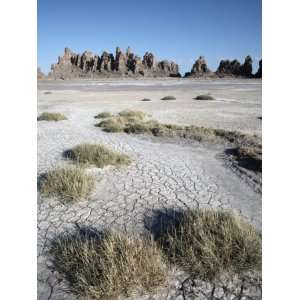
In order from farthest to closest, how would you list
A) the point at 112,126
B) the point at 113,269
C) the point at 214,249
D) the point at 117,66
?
the point at 117,66 → the point at 112,126 → the point at 214,249 → the point at 113,269

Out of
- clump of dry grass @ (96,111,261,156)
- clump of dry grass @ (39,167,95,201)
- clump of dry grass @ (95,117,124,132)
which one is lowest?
clump of dry grass @ (39,167,95,201)

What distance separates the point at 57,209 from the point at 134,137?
4778mm

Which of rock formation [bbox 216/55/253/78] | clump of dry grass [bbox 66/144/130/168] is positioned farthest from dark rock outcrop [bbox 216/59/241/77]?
clump of dry grass [bbox 66/144/130/168]

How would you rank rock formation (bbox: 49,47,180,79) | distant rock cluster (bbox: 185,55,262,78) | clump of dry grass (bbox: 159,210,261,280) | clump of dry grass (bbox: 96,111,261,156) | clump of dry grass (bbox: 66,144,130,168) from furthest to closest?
rock formation (bbox: 49,47,180,79)
distant rock cluster (bbox: 185,55,262,78)
clump of dry grass (bbox: 96,111,261,156)
clump of dry grass (bbox: 66,144,130,168)
clump of dry grass (bbox: 159,210,261,280)

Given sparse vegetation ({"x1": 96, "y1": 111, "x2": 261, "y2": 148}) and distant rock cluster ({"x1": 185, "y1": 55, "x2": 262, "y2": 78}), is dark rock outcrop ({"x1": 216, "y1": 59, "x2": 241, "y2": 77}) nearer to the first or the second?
distant rock cluster ({"x1": 185, "y1": 55, "x2": 262, "y2": 78})

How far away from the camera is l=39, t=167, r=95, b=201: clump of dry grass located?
3920 mm

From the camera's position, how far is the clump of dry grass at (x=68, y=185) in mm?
3920

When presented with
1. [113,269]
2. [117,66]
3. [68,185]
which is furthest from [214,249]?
[117,66]

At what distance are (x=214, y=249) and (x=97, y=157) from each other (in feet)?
11.6

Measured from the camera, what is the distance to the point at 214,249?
8.26ft

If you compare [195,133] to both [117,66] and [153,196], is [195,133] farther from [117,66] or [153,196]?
[117,66]

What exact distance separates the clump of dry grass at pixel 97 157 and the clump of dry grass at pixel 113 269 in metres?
2.90

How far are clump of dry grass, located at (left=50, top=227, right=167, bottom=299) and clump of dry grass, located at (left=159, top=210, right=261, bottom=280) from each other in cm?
22
